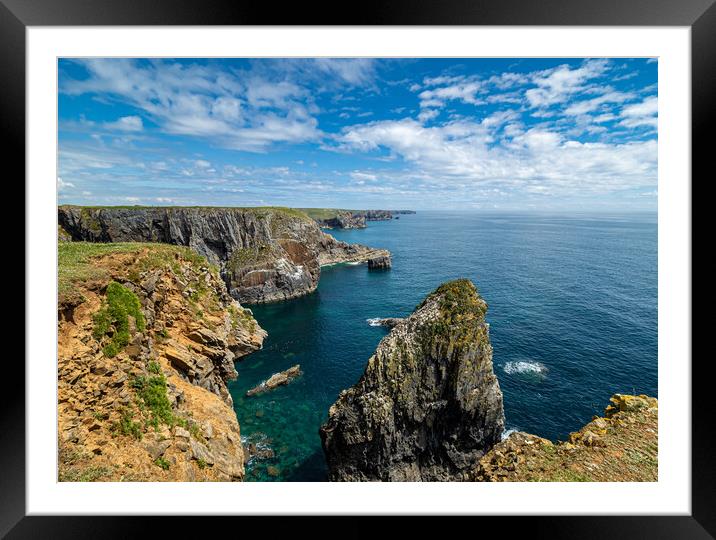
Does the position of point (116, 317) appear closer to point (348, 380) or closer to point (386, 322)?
point (348, 380)

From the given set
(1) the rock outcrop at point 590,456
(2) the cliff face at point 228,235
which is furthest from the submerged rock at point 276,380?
(2) the cliff face at point 228,235

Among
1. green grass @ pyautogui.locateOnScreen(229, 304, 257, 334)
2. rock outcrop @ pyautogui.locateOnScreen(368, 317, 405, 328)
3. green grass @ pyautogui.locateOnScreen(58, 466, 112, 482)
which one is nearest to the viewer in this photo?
green grass @ pyautogui.locateOnScreen(58, 466, 112, 482)

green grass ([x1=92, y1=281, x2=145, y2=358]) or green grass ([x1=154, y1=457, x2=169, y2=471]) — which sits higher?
green grass ([x1=92, y1=281, x2=145, y2=358])

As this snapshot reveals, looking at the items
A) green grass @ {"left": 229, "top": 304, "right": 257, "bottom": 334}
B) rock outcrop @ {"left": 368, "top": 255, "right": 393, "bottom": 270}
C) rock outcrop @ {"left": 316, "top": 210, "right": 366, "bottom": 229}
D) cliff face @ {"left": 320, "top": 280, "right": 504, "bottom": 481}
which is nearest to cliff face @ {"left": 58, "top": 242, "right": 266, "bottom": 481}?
cliff face @ {"left": 320, "top": 280, "right": 504, "bottom": 481}

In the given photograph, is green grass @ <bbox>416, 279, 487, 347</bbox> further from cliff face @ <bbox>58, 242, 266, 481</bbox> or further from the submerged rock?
the submerged rock
